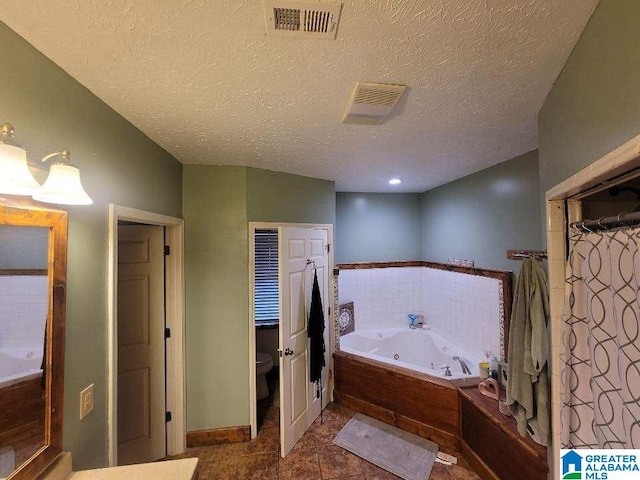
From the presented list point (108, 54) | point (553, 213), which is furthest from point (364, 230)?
point (108, 54)

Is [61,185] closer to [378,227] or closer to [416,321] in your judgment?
[378,227]

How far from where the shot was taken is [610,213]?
1.18m

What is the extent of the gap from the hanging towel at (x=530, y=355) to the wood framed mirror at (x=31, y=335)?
2.12 metres

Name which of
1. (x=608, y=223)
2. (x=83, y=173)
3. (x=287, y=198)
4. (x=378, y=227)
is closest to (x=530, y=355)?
(x=608, y=223)

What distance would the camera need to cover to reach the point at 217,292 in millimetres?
2410

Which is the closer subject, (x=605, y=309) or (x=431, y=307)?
(x=605, y=309)

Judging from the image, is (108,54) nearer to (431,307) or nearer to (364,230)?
(364,230)

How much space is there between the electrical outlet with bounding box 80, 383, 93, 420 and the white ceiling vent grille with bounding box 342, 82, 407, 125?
1.87 metres

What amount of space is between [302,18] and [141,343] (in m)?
2.50

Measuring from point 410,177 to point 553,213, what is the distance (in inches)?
73.7

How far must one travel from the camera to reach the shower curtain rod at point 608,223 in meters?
0.89

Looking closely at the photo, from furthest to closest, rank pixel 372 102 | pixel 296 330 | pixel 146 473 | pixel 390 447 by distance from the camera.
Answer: pixel 296 330 < pixel 390 447 < pixel 372 102 < pixel 146 473

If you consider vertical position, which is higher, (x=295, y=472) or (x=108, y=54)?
(x=108, y=54)

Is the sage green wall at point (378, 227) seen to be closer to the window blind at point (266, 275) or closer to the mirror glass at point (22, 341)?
the window blind at point (266, 275)
